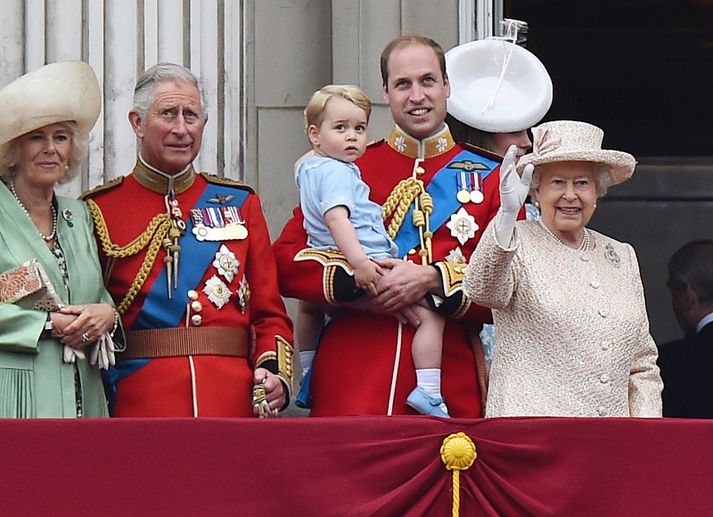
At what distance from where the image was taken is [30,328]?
526cm

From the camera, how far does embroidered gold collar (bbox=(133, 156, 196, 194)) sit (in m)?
5.77

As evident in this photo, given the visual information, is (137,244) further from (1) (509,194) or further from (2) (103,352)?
(1) (509,194)

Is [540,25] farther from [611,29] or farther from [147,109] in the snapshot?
[147,109]

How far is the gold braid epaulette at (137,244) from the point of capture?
561cm

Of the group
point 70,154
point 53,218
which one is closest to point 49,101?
point 70,154

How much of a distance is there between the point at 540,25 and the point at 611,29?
14.9 inches

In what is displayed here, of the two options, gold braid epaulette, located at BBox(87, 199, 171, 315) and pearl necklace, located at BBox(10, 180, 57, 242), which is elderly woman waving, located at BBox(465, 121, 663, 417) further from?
pearl necklace, located at BBox(10, 180, 57, 242)

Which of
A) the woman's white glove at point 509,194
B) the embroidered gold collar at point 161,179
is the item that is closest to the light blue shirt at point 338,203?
the embroidered gold collar at point 161,179

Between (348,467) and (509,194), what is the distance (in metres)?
0.76

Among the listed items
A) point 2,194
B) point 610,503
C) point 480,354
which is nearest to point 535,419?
point 610,503

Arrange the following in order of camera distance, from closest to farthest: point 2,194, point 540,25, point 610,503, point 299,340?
point 610,503, point 2,194, point 299,340, point 540,25

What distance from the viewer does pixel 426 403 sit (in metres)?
5.56

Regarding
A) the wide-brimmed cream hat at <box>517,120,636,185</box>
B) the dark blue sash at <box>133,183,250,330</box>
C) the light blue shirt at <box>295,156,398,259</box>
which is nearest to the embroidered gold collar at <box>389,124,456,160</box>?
the light blue shirt at <box>295,156,398,259</box>

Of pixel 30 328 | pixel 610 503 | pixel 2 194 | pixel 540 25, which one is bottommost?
pixel 610 503
